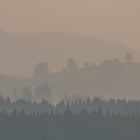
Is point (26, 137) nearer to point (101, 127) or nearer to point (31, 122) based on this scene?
point (31, 122)

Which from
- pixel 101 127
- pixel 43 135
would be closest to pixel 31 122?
pixel 43 135

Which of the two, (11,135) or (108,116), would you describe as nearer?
(11,135)

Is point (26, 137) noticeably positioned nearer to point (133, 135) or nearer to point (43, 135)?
point (43, 135)

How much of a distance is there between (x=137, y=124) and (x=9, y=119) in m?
30.1

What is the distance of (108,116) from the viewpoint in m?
200

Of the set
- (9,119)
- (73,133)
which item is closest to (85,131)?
(73,133)

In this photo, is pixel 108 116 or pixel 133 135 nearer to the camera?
pixel 133 135

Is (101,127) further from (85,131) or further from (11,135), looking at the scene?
(11,135)

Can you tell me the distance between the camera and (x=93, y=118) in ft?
648

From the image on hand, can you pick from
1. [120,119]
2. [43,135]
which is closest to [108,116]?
[120,119]

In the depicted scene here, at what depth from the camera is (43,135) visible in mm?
188875

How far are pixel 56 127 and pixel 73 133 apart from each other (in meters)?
4.99

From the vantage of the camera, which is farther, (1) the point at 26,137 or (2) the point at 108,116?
(2) the point at 108,116

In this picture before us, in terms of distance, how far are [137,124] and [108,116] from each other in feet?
34.8
